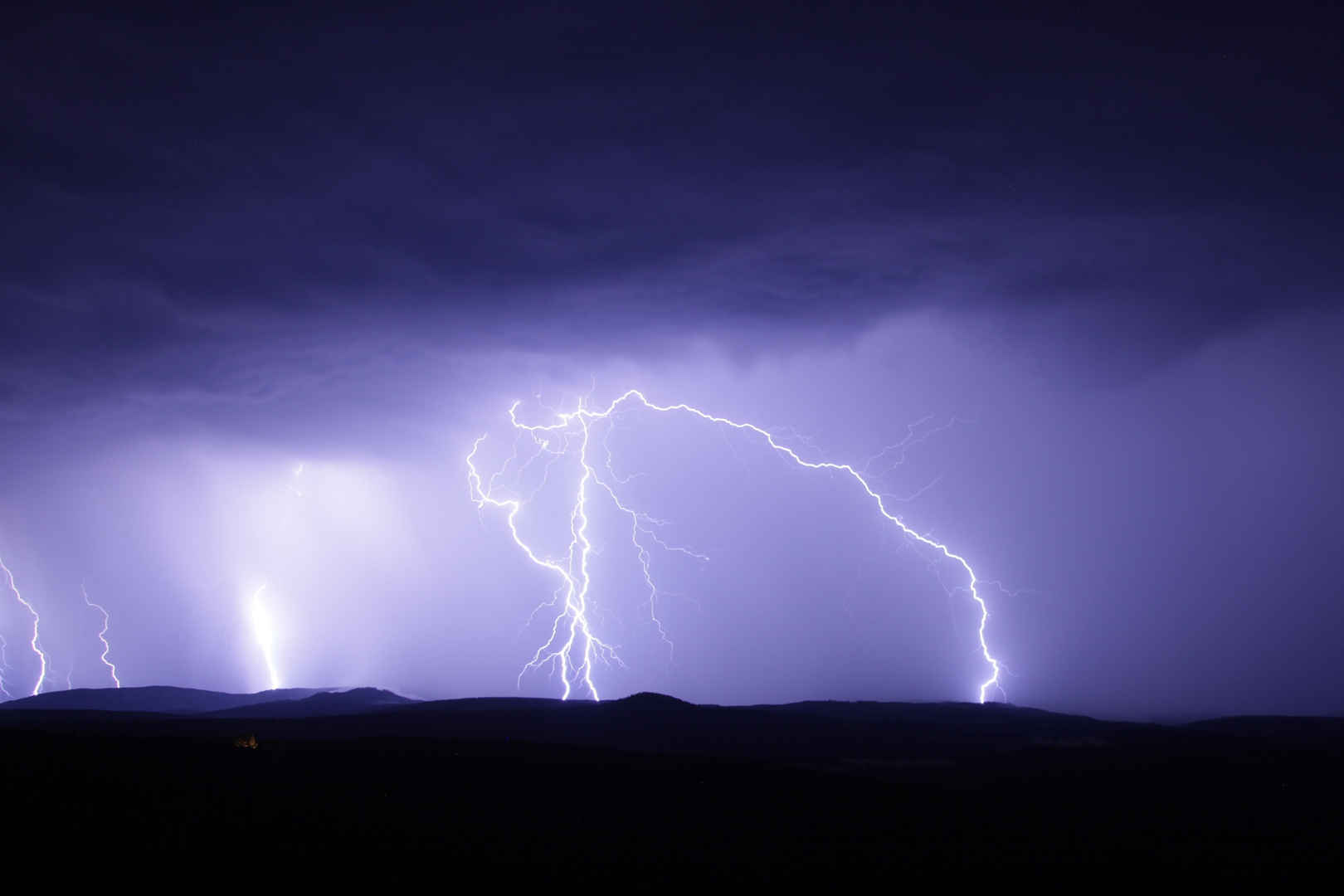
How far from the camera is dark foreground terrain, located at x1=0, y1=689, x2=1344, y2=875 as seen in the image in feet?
30.1

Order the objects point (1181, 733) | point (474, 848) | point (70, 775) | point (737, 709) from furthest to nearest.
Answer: point (737, 709)
point (1181, 733)
point (70, 775)
point (474, 848)

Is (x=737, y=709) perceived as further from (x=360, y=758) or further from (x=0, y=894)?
(x=0, y=894)

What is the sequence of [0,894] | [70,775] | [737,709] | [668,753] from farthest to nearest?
[737,709] < [668,753] < [70,775] < [0,894]

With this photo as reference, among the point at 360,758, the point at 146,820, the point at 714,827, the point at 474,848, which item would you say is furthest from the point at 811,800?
the point at 146,820

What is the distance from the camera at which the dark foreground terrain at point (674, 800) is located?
361 inches

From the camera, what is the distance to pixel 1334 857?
10133 millimetres

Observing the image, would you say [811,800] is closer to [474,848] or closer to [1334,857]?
[474,848]

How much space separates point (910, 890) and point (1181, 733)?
16804 mm

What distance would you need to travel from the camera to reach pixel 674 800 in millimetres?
12102

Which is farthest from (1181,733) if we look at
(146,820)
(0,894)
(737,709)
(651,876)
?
(0,894)

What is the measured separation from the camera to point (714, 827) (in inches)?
420

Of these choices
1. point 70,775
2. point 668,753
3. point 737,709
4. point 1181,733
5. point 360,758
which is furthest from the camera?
point 737,709

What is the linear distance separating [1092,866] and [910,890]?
8.17ft

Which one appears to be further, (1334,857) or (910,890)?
(1334,857)
